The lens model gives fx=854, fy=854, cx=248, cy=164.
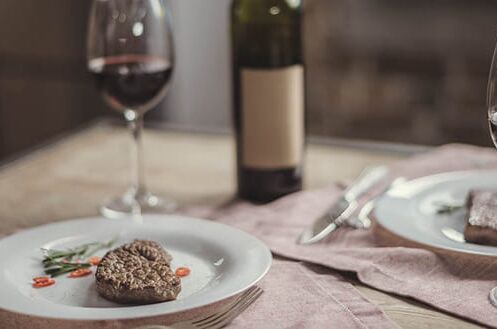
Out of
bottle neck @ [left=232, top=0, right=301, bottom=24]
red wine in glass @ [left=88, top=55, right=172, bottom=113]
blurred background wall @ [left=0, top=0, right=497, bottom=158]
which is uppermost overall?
bottle neck @ [left=232, top=0, right=301, bottom=24]

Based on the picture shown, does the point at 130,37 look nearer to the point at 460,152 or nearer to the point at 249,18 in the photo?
the point at 249,18

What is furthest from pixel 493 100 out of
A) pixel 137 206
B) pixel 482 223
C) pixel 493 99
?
pixel 137 206

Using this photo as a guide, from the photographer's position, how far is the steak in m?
0.86

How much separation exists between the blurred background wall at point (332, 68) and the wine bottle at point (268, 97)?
5.36 feet

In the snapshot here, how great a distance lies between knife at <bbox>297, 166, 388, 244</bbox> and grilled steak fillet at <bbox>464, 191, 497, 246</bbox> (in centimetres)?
19

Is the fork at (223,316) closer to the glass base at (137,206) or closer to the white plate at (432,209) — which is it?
the white plate at (432,209)

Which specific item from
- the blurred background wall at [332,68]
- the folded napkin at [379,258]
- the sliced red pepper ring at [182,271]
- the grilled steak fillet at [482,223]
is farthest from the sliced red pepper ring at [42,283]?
the blurred background wall at [332,68]

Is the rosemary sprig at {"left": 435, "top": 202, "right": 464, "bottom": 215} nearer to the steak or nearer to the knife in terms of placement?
the knife

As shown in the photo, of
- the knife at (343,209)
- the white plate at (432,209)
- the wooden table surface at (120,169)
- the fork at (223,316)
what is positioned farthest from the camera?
the wooden table surface at (120,169)

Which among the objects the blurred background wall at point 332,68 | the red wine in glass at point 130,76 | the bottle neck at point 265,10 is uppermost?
the bottle neck at point 265,10

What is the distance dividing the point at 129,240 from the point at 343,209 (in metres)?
0.31

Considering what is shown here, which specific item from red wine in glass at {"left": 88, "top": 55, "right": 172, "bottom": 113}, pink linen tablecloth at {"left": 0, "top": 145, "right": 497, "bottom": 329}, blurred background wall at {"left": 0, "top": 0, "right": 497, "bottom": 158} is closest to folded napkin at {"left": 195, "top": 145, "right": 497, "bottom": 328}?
pink linen tablecloth at {"left": 0, "top": 145, "right": 497, "bottom": 329}

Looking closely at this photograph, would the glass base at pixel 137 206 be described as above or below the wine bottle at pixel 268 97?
below

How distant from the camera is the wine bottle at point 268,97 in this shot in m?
1.28
